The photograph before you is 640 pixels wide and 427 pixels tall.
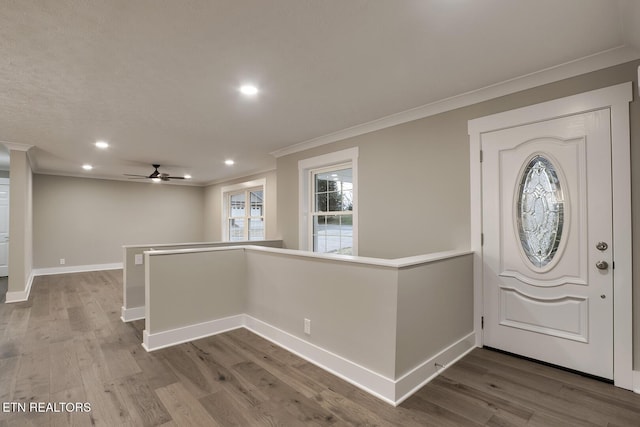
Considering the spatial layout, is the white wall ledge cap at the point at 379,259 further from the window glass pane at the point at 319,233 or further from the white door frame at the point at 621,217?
the window glass pane at the point at 319,233

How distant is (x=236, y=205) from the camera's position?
8.19m

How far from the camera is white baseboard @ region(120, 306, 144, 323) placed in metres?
3.83

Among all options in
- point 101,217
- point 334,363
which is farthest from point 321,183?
point 101,217

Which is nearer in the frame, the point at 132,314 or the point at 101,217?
the point at 132,314

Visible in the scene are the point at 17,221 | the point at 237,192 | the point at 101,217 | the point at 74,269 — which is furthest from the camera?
the point at 237,192

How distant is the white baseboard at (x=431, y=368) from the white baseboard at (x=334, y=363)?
10 cm

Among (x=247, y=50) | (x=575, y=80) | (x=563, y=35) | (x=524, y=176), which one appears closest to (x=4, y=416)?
(x=247, y=50)

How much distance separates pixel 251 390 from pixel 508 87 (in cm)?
326

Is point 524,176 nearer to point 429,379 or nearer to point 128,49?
point 429,379

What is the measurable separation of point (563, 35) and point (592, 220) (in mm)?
1336

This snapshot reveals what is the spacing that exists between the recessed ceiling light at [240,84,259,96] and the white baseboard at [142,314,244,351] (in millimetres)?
2403

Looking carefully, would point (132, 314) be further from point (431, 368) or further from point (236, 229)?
point (236, 229)

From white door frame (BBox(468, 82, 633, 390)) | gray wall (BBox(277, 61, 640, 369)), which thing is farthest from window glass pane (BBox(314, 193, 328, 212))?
white door frame (BBox(468, 82, 633, 390))
